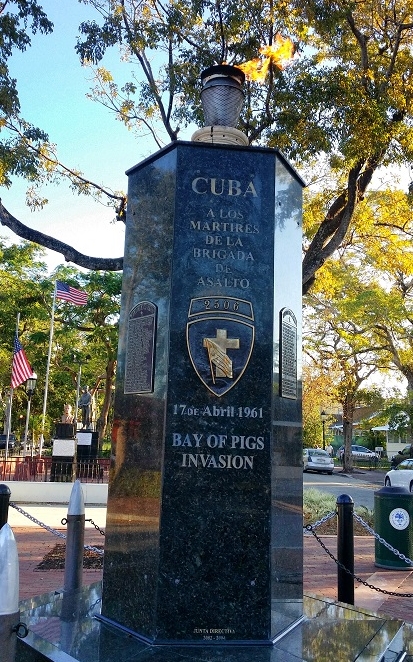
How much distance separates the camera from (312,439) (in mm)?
47500

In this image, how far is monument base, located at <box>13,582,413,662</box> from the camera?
3.72 meters

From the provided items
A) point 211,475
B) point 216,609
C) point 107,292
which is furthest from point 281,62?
point 107,292

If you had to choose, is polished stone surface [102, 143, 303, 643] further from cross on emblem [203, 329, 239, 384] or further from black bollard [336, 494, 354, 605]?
black bollard [336, 494, 354, 605]

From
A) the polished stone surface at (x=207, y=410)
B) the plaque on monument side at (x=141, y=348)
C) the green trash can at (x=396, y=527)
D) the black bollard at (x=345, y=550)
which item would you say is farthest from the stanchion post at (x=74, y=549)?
the green trash can at (x=396, y=527)

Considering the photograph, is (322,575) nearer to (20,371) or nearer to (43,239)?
(43,239)

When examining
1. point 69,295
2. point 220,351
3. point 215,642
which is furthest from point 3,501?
point 69,295

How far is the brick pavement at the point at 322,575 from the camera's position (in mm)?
6730

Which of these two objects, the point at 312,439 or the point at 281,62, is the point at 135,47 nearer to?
the point at 281,62

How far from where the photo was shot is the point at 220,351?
14.1ft

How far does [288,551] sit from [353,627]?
2.37ft

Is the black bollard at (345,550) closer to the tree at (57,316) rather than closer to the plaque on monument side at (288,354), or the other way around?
the plaque on monument side at (288,354)

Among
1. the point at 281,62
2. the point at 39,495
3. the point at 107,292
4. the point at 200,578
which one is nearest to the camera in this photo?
the point at 200,578

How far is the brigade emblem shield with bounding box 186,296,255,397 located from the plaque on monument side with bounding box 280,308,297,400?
353 millimetres

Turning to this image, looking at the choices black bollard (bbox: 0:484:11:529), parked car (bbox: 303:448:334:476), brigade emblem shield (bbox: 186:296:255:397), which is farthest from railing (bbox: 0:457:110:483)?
parked car (bbox: 303:448:334:476)
